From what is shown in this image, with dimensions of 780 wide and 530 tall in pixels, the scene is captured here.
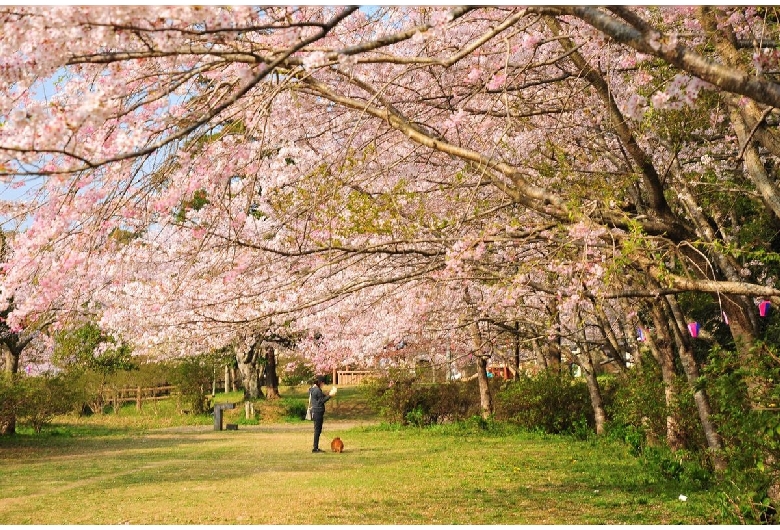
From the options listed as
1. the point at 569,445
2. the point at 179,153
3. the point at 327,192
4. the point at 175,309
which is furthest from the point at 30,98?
the point at 569,445

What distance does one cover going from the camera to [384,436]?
2016cm

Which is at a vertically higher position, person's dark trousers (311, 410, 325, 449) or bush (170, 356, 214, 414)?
bush (170, 356, 214, 414)

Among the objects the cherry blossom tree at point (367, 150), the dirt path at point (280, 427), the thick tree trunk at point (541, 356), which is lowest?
the dirt path at point (280, 427)

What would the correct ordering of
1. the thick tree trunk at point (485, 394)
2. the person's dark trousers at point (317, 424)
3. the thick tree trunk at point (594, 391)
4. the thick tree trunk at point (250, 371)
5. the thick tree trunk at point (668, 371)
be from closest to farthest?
1. the thick tree trunk at point (668, 371)
2. the person's dark trousers at point (317, 424)
3. the thick tree trunk at point (594, 391)
4. the thick tree trunk at point (485, 394)
5. the thick tree trunk at point (250, 371)

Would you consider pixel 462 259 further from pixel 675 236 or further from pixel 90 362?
pixel 90 362

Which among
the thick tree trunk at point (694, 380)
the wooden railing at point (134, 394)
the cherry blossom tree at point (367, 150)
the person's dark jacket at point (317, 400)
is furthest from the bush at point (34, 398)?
the thick tree trunk at point (694, 380)

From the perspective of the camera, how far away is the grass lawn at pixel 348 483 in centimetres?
864

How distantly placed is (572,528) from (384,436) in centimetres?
1306

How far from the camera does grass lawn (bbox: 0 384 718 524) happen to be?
8.64 metres

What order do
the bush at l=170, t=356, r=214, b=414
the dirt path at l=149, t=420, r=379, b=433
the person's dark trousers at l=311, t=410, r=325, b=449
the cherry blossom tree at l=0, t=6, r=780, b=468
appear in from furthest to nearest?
1. the bush at l=170, t=356, r=214, b=414
2. the dirt path at l=149, t=420, r=379, b=433
3. the person's dark trousers at l=311, t=410, r=325, b=449
4. the cherry blossom tree at l=0, t=6, r=780, b=468

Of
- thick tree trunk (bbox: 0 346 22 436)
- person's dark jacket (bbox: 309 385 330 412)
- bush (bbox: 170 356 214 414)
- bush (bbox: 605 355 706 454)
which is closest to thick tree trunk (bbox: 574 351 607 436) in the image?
bush (bbox: 605 355 706 454)

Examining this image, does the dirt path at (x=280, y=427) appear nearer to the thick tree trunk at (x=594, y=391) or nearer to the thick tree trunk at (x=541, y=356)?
the thick tree trunk at (x=541, y=356)

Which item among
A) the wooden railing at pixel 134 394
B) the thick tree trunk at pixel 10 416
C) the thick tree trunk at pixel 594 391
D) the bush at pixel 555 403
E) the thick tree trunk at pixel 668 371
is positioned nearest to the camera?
the thick tree trunk at pixel 668 371

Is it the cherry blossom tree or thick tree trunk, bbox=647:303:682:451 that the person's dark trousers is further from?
thick tree trunk, bbox=647:303:682:451
